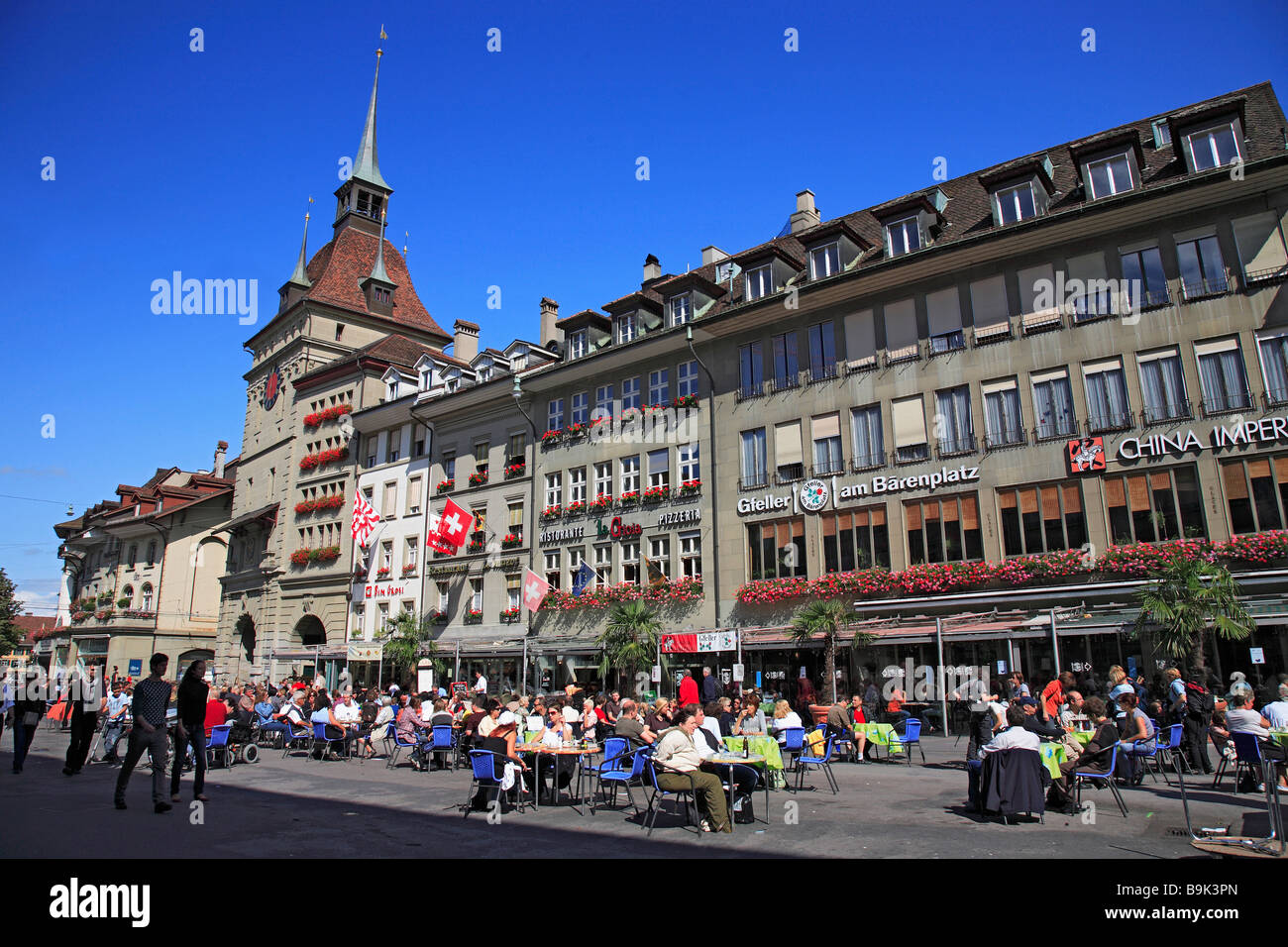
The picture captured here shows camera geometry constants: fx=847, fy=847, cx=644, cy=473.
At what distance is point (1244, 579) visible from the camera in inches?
773

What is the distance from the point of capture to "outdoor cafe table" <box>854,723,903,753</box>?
642 inches

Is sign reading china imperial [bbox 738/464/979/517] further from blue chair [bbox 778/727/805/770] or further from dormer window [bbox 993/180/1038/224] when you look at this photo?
blue chair [bbox 778/727/805/770]

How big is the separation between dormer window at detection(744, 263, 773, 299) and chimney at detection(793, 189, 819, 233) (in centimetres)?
508

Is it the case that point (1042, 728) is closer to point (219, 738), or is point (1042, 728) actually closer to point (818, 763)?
point (818, 763)

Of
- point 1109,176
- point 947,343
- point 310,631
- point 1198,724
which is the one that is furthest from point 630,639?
point 310,631

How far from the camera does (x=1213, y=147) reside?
22125 mm

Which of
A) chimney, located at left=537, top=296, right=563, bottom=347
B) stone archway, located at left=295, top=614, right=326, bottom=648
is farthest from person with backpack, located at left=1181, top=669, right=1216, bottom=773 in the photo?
stone archway, located at left=295, top=614, right=326, bottom=648

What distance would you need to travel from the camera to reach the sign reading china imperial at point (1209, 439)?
20.1m

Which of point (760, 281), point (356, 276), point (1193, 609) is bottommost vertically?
point (1193, 609)

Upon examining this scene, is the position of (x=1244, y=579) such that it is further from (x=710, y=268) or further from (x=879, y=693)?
(x=710, y=268)

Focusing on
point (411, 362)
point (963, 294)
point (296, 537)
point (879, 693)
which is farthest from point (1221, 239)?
point (296, 537)

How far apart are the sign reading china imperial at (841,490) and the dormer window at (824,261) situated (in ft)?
23.2

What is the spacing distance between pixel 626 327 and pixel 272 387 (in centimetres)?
2870
